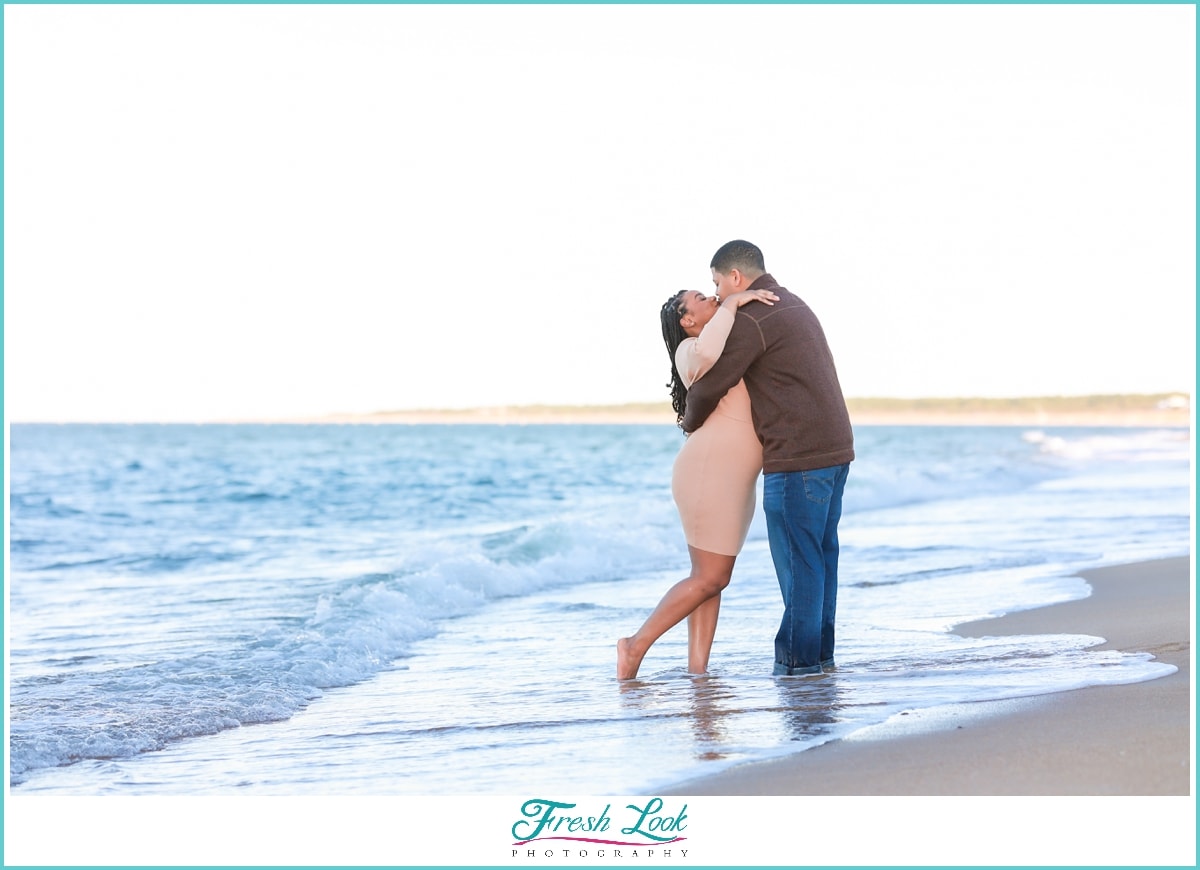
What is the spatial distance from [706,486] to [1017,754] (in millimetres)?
2051

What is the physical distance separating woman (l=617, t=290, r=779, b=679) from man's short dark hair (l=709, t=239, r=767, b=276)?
16 cm

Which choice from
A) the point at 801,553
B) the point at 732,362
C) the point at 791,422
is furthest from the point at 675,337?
the point at 801,553

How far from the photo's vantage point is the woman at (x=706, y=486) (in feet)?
17.6

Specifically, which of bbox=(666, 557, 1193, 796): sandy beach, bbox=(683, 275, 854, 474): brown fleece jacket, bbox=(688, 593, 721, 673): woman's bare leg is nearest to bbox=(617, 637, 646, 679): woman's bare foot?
bbox=(688, 593, 721, 673): woman's bare leg

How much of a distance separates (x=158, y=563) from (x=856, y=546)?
7361 millimetres

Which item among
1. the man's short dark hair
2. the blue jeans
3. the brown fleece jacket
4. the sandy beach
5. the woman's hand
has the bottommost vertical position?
the sandy beach

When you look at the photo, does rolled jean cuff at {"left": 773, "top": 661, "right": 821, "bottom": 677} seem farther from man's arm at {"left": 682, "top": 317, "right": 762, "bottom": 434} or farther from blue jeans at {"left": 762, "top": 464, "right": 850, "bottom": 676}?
man's arm at {"left": 682, "top": 317, "right": 762, "bottom": 434}

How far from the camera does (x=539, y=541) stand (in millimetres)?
11766

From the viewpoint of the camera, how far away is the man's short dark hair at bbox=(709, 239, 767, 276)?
5.37m

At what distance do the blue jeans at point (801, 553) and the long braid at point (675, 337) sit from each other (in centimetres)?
56

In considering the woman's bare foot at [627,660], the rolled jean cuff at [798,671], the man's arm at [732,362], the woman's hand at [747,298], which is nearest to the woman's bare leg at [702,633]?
the woman's bare foot at [627,660]

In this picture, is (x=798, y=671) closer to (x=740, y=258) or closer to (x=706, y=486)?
(x=706, y=486)

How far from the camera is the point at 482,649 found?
684 cm

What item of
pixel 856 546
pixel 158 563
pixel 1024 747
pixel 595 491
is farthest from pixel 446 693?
pixel 595 491
